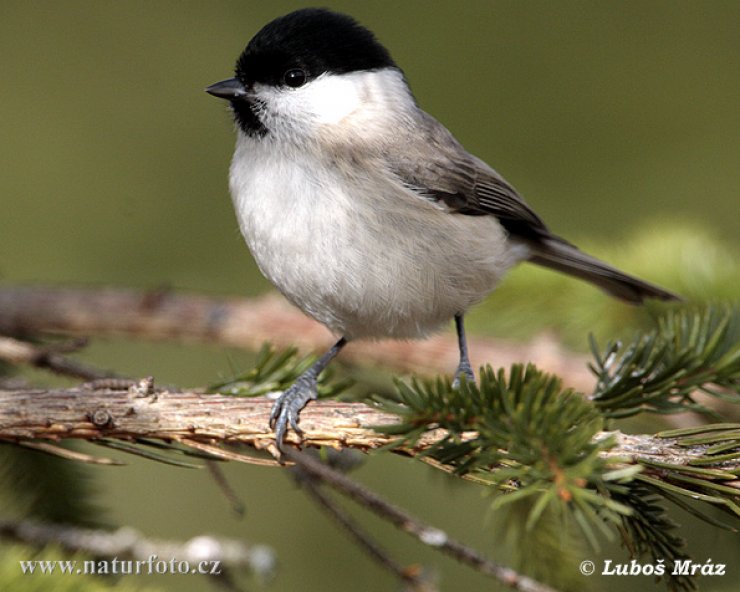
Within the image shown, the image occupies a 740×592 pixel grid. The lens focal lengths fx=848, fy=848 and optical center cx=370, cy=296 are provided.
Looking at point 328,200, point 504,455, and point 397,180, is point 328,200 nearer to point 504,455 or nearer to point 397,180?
point 397,180

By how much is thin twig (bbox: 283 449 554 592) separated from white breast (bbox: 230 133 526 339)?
0.39m

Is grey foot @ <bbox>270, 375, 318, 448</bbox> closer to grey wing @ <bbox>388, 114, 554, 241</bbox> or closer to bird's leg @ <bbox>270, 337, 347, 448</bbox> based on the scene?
bird's leg @ <bbox>270, 337, 347, 448</bbox>

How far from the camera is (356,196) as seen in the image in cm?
169

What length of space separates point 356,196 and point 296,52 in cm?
40

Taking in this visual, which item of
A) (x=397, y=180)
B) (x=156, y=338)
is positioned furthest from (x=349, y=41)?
(x=156, y=338)

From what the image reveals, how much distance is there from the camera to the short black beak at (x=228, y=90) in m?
1.87

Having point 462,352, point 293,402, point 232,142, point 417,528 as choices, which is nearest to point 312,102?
point 462,352

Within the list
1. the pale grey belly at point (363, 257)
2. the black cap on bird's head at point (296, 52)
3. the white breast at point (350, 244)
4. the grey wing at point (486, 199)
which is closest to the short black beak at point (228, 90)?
the black cap on bird's head at point (296, 52)

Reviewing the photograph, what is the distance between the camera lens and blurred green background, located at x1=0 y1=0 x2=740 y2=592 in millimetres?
2783

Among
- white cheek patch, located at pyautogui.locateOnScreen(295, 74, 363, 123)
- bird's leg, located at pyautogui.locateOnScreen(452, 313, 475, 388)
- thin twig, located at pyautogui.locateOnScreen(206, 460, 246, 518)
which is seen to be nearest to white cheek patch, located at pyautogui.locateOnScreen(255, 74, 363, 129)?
white cheek patch, located at pyautogui.locateOnScreen(295, 74, 363, 123)

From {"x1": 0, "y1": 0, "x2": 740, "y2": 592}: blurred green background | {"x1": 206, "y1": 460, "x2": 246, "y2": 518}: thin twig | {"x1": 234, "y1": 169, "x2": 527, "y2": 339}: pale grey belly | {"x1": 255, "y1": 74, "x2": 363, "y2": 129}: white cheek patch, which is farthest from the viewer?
{"x1": 0, "y1": 0, "x2": 740, "y2": 592}: blurred green background

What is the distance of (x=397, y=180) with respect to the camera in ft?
5.85

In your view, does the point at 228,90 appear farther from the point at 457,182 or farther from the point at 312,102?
the point at 457,182

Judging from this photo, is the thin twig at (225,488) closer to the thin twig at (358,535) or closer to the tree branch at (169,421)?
the thin twig at (358,535)
